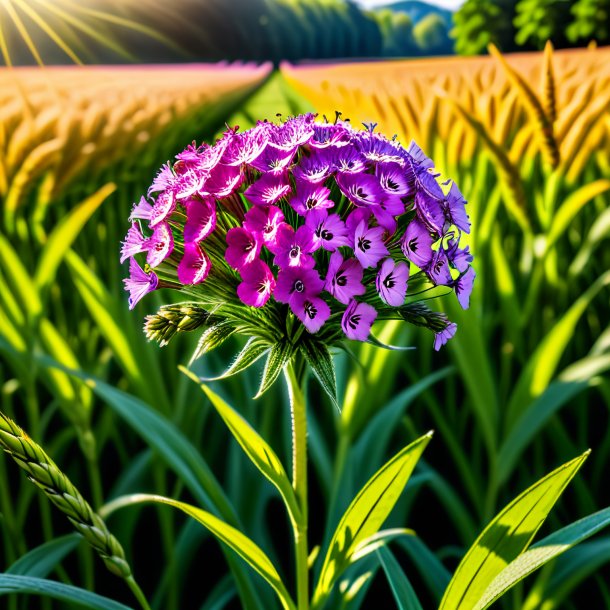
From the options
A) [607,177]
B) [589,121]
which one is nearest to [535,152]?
[607,177]

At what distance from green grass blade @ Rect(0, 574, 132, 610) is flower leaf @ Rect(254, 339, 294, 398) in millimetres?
352

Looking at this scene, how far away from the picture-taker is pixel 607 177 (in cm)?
228

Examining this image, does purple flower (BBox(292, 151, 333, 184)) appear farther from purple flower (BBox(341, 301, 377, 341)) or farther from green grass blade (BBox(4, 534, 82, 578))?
green grass blade (BBox(4, 534, 82, 578))

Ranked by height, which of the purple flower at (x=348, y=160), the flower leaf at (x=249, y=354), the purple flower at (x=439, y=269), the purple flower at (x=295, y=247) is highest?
the purple flower at (x=348, y=160)

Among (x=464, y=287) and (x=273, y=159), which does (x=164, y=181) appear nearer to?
(x=273, y=159)

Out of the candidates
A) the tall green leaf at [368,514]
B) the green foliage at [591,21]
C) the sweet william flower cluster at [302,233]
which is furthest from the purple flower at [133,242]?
the green foliage at [591,21]

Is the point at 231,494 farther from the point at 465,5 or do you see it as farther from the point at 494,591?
the point at 465,5

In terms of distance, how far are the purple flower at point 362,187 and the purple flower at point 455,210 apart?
0.09m

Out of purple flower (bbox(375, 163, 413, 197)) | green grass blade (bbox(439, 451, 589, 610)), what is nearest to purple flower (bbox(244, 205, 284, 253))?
purple flower (bbox(375, 163, 413, 197))

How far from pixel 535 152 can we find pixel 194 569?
157 centimetres

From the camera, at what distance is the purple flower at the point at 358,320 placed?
65 centimetres

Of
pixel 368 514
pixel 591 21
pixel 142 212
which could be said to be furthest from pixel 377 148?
pixel 591 21

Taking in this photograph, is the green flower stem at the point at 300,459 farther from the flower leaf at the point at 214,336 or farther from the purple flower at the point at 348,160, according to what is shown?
the purple flower at the point at 348,160

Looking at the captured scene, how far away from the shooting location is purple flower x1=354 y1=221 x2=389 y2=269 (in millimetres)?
650
